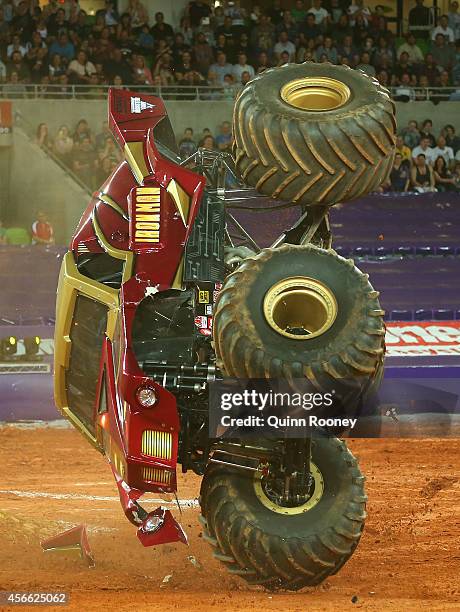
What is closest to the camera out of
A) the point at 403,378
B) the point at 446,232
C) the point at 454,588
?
the point at 454,588

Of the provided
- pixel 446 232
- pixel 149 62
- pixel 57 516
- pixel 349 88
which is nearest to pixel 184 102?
pixel 149 62

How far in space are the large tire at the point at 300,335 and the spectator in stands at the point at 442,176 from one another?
11.6 metres

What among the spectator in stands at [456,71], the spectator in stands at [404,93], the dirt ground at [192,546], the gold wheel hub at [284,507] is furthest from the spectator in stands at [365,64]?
the gold wheel hub at [284,507]

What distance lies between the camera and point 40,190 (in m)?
17.0

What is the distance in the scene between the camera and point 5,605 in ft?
20.3

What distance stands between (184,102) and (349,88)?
11.5 m

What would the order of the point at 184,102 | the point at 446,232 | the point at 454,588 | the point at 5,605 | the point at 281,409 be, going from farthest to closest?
the point at 184,102, the point at 446,232, the point at 454,588, the point at 5,605, the point at 281,409

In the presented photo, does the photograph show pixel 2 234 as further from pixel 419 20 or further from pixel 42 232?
pixel 419 20

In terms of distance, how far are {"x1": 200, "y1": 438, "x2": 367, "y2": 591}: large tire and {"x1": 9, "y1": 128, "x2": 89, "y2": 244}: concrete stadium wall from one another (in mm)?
10441

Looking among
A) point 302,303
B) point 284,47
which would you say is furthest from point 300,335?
point 284,47

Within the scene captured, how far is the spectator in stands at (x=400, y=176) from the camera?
17.0m

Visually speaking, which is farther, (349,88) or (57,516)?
(57,516)

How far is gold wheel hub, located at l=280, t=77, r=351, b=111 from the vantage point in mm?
6348

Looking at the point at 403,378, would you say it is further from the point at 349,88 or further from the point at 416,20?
the point at 416,20
